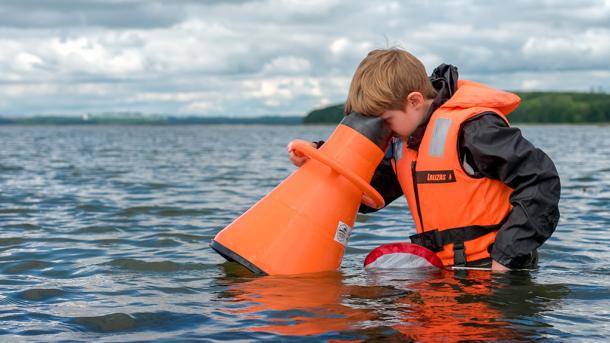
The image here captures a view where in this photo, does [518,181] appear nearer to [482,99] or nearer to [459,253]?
[482,99]

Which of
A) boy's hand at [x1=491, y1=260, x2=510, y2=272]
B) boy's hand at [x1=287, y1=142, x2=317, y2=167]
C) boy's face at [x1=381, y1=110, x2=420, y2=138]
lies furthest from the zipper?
boy's hand at [x1=287, y1=142, x2=317, y2=167]

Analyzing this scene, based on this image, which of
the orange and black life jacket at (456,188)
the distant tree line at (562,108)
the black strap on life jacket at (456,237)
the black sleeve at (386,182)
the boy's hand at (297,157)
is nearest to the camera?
the orange and black life jacket at (456,188)

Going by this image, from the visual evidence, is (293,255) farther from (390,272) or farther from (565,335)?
(565,335)

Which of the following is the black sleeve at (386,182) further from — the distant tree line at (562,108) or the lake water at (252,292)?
the distant tree line at (562,108)

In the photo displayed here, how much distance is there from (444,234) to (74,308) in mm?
2340

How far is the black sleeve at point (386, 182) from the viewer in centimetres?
569

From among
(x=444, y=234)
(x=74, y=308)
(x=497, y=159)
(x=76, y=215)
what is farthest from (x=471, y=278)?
(x=76, y=215)

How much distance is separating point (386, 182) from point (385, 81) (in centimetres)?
117

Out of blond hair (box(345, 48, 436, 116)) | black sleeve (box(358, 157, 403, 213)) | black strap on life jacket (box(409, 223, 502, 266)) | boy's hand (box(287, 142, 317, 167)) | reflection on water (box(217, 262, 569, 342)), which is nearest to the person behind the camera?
reflection on water (box(217, 262, 569, 342))

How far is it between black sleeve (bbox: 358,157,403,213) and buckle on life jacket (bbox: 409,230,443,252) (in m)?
0.44

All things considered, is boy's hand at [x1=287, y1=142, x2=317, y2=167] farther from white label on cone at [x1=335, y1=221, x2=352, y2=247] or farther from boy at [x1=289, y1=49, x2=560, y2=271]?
white label on cone at [x1=335, y1=221, x2=352, y2=247]

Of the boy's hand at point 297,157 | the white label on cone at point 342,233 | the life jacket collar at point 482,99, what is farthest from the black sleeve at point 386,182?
the life jacket collar at point 482,99

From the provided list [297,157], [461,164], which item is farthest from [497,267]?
[297,157]

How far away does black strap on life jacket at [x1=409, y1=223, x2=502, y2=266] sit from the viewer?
5070mm
